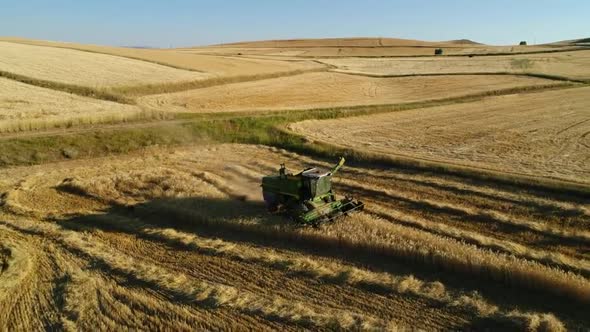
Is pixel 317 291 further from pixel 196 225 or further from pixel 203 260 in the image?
pixel 196 225

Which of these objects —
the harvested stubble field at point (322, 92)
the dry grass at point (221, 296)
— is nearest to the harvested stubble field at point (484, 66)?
the harvested stubble field at point (322, 92)

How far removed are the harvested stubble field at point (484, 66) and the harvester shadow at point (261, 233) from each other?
41.8 meters

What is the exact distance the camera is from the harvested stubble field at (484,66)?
51.1 metres

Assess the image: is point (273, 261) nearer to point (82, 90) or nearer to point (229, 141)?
point (229, 141)

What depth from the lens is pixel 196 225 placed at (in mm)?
13906

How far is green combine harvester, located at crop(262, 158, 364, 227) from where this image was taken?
12.9 metres

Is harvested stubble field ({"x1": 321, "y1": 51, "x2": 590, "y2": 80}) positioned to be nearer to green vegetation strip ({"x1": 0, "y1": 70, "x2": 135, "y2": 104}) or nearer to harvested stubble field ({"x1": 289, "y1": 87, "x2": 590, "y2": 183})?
harvested stubble field ({"x1": 289, "y1": 87, "x2": 590, "y2": 183})

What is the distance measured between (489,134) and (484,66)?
37136 millimetres

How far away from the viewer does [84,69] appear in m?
40.3

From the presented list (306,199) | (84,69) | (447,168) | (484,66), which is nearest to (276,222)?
(306,199)

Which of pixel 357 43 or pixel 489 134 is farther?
pixel 357 43

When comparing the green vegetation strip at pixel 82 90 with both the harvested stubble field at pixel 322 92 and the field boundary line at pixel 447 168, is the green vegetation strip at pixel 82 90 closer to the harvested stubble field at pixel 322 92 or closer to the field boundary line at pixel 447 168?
the harvested stubble field at pixel 322 92

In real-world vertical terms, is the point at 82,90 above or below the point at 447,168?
above

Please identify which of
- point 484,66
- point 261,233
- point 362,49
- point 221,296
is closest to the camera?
point 221,296
